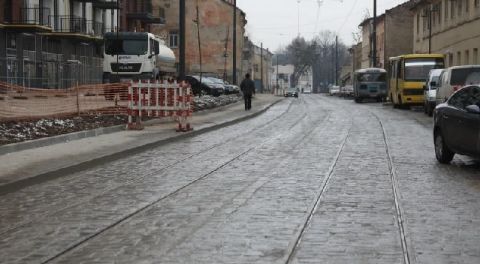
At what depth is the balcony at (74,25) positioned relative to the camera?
161 ft

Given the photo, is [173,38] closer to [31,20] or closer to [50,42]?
[50,42]

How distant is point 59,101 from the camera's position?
21.6 meters

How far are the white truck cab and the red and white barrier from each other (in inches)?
515

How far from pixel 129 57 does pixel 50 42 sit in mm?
16205

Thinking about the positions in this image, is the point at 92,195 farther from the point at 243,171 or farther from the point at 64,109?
the point at 64,109

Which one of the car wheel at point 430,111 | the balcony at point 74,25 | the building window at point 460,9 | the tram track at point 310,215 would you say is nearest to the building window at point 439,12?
the building window at point 460,9

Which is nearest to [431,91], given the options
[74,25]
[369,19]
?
[74,25]

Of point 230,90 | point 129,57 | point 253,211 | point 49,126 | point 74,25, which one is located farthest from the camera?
point 230,90

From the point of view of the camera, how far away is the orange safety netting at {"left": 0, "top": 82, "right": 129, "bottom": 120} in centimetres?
1852

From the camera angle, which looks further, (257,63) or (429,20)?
(257,63)

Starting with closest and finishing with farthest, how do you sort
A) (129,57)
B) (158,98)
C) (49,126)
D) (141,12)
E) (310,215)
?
(310,215) < (49,126) < (158,98) < (129,57) < (141,12)

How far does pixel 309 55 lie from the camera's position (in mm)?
142375

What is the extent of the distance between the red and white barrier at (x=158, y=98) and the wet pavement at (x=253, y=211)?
5.54 meters

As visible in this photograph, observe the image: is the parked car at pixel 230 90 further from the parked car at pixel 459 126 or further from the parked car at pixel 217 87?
the parked car at pixel 459 126
